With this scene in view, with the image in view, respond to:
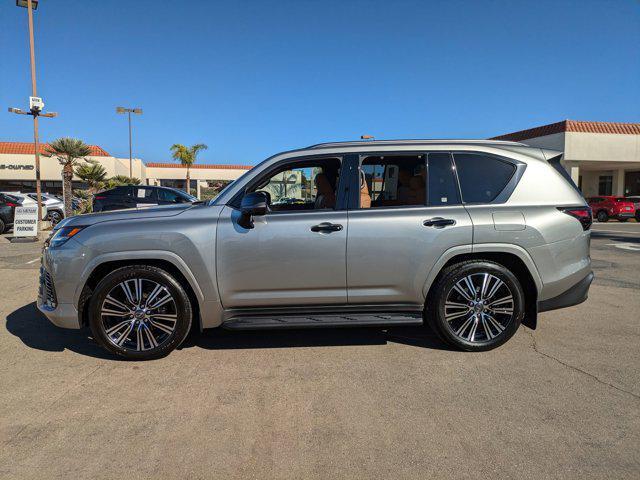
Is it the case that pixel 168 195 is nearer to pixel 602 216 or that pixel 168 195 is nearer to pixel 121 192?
pixel 121 192

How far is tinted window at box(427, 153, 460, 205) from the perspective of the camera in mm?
3775

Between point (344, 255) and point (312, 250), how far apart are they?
28 cm

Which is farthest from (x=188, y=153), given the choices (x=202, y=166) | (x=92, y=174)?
(x=92, y=174)

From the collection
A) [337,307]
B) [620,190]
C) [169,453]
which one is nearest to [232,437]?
[169,453]

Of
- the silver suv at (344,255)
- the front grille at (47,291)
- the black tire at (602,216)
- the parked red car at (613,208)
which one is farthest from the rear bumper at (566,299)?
the black tire at (602,216)

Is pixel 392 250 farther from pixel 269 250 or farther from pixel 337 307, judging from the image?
pixel 269 250

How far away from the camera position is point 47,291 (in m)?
3.68

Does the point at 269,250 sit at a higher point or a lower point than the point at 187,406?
higher

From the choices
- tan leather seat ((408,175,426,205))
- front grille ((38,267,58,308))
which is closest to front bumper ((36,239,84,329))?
front grille ((38,267,58,308))

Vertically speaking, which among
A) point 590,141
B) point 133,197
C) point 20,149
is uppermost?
point 20,149

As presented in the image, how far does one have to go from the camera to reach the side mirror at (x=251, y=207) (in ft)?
11.4

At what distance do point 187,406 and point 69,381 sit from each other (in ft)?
3.73

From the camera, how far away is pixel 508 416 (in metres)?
2.70

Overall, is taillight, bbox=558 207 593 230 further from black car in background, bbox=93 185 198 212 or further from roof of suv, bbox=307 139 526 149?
black car in background, bbox=93 185 198 212
